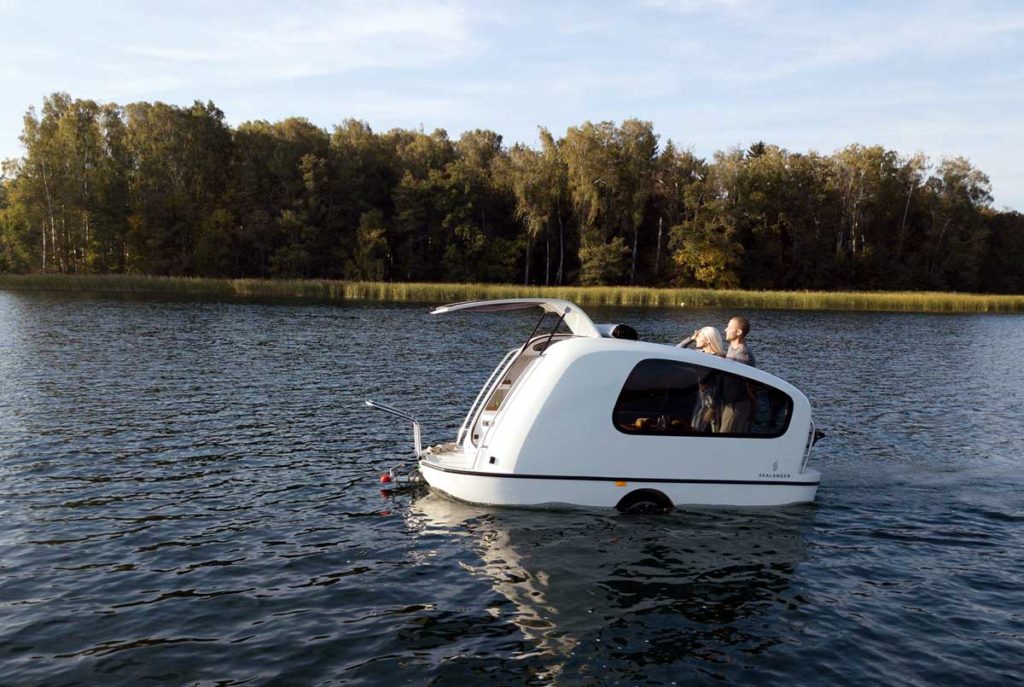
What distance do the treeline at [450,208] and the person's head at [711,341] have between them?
7684cm

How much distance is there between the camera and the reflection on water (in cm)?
808

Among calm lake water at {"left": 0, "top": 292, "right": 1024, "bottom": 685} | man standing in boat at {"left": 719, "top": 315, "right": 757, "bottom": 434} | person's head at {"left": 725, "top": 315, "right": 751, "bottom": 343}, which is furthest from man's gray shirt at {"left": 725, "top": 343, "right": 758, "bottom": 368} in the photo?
calm lake water at {"left": 0, "top": 292, "right": 1024, "bottom": 685}

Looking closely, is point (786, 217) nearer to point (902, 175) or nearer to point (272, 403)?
point (902, 175)

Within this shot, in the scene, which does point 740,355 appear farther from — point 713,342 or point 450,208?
point 450,208

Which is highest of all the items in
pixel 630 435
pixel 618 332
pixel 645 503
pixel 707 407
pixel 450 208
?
pixel 450 208

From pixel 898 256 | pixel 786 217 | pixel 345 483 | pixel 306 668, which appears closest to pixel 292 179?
pixel 786 217

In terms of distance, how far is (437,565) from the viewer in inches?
387

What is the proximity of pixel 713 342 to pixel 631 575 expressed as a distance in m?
4.17

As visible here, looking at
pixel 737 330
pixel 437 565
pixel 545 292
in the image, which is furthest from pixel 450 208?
pixel 437 565

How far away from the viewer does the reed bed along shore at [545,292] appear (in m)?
66.5

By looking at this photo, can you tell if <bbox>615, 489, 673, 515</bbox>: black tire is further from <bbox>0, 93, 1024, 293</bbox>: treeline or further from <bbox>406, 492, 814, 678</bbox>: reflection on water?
<bbox>0, 93, 1024, 293</bbox>: treeline

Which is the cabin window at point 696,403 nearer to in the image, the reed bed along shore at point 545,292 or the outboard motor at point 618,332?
the outboard motor at point 618,332

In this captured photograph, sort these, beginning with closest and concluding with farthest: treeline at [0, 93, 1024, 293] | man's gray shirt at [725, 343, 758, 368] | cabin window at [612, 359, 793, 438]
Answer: cabin window at [612, 359, 793, 438], man's gray shirt at [725, 343, 758, 368], treeline at [0, 93, 1024, 293]

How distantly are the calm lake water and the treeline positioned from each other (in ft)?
241
